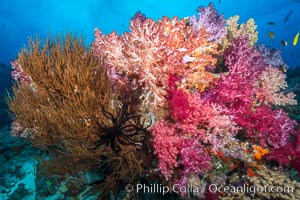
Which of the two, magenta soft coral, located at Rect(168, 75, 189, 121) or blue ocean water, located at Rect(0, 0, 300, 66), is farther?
blue ocean water, located at Rect(0, 0, 300, 66)

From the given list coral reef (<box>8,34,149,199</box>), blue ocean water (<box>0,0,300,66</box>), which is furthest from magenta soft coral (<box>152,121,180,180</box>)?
blue ocean water (<box>0,0,300,66</box>)

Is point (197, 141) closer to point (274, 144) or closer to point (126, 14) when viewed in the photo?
point (274, 144)

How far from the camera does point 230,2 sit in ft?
200

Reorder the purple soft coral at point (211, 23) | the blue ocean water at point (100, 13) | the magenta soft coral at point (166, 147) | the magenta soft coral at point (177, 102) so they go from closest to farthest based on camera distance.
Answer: the magenta soft coral at point (166, 147)
the magenta soft coral at point (177, 102)
the purple soft coral at point (211, 23)
the blue ocean water at point (100, 13)

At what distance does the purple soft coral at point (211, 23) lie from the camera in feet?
14.6

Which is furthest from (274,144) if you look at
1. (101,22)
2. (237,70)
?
(101,22)

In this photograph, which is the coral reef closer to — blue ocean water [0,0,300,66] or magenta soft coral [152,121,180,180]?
magenta soft coral [152,121,180,180]

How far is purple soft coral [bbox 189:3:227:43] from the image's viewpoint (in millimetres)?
4453

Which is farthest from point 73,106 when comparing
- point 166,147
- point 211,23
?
point 211,23

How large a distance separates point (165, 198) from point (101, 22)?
105 meters

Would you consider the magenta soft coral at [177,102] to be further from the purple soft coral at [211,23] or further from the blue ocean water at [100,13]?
the blue ocean water at [100,13]

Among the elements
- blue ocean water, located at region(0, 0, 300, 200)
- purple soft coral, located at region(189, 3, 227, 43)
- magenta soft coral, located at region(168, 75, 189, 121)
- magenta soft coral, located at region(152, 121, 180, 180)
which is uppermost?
blue ocean water, located at region(0, 0, 300, 200)

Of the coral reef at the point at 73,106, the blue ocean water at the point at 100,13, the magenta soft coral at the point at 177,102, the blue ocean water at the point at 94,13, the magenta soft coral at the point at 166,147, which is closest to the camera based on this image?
the coral reef at the point at 73,106

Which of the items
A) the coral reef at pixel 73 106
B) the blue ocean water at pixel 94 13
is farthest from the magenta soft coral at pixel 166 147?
the blue ocean water at pixel 94 13
